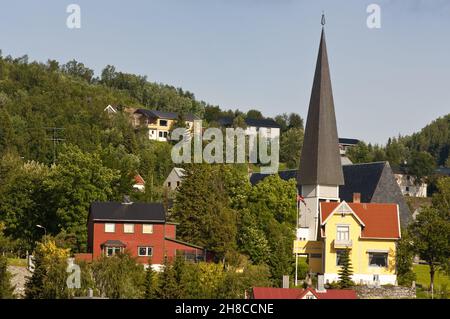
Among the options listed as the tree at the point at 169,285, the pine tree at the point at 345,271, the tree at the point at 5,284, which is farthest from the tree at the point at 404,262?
the tree at the point at 5,284

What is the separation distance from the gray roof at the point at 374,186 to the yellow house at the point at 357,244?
2356 cm

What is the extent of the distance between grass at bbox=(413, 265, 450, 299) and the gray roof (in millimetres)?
16953

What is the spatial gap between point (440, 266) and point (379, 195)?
26.9m

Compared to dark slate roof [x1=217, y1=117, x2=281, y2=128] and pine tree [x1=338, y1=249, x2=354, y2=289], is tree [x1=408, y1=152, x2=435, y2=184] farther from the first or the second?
pine tree [x1=338, y1=249, x2=354, y2=289]

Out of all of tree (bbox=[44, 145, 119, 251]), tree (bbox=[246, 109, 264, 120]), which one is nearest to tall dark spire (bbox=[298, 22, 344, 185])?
tree (bbox=[44, 145, 119, 251])

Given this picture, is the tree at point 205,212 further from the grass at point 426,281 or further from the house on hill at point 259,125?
the house on hill at point 259,125

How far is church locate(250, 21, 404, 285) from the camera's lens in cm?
5853

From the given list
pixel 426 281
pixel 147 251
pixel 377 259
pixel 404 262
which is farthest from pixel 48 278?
pixel 426 281

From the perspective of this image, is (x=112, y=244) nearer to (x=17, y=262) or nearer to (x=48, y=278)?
(x=17, y=262)

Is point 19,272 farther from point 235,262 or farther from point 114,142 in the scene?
point 114,142

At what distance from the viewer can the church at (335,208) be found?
192 feet

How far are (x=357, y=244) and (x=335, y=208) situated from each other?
224cm

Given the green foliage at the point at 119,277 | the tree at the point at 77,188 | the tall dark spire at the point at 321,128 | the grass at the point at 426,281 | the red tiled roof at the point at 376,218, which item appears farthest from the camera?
the tall dark spire at the point at 321,128

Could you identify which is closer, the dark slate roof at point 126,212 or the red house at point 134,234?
the red house at point 134,234
